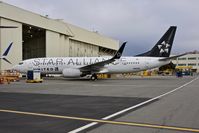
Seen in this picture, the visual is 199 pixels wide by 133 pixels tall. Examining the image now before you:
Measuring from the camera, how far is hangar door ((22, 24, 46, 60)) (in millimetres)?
57100

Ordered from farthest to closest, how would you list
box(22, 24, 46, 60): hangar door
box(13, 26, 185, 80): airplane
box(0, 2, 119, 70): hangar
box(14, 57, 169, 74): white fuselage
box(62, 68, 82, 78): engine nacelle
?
box(22, 24, 46, 60): hangar door, box(0, 2, 119, 70): hangar, box(14, 57, 169, 74): white fuselage, box(13, 26, 185, 80): airplane, box(62, 68, 82, 78): engine nacelle

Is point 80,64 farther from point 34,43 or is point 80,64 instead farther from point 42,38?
point 34,43

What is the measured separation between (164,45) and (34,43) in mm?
31275

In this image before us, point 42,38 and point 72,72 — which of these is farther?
point 42,38

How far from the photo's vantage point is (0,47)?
4091cm

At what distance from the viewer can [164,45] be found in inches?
1619

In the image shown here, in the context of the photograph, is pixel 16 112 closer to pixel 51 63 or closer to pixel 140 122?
pixel 140 122

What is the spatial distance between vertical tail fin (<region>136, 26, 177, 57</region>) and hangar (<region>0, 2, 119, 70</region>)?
62.4ft

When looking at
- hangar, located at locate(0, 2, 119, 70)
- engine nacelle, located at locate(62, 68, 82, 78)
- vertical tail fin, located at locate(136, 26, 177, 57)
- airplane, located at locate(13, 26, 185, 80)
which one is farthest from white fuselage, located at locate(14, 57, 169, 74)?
hangar, located at locate(0, 2, 119, 70)

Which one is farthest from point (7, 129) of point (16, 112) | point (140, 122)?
point (140, 122)

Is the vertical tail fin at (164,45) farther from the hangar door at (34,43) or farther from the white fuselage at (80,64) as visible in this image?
the hangar door at (34,43)

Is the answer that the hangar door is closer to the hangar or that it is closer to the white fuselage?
the hangar

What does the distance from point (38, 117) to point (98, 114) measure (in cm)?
191

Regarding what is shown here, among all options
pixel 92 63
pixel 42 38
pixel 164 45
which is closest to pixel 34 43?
pixel 42 38
